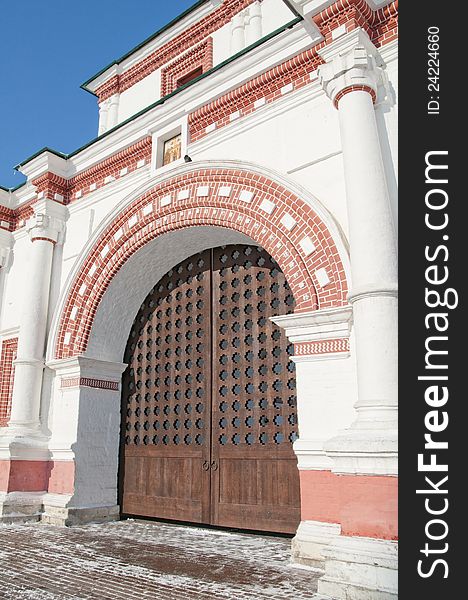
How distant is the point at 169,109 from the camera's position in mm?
7039

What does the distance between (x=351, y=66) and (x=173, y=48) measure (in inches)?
210

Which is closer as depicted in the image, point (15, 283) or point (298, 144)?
point (298, 144)

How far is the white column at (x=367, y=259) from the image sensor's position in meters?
3.96

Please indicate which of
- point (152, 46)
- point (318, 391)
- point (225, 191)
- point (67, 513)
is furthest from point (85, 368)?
point (152, 46)

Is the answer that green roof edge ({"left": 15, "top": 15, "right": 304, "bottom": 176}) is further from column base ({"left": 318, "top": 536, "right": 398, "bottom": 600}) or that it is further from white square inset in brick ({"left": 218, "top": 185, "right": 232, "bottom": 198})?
column base ({"left": 318, "top": 536, "right": 398, "bottom": 600})

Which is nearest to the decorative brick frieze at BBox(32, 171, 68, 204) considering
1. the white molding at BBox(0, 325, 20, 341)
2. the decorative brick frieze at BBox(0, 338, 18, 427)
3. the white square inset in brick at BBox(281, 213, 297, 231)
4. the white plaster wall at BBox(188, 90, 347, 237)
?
the white molding at BBox(0, 325, 20, 341)

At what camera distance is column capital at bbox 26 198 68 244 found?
803 centimetres

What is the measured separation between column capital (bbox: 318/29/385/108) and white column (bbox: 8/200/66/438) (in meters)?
4.75

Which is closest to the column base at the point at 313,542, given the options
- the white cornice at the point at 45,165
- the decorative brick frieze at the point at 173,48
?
the white cornice at the point at 45,165

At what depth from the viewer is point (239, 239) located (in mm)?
6832

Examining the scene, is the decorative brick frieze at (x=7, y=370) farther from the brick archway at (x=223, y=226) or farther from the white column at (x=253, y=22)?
the white column at (x=253, y=22)

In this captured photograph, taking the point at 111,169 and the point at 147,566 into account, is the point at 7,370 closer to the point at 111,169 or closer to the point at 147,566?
the point at 111,169

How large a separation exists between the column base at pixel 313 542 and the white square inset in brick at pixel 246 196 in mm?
3374

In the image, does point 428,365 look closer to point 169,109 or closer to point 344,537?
point 344,537
